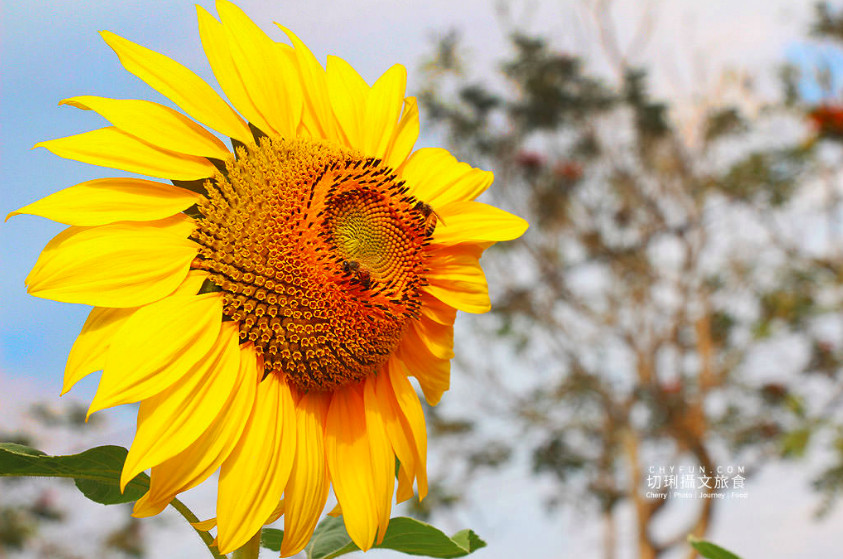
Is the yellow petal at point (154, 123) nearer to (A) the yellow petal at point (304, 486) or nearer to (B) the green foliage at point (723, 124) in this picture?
(A) the yellow petal at point (304, 486)

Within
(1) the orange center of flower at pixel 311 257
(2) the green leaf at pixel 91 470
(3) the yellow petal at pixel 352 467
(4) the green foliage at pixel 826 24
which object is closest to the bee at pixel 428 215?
(1) the orange center of flower at pixel 311 257

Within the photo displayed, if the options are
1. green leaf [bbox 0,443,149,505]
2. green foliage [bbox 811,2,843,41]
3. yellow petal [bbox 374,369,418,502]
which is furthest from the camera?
green foliage [bbox 811,2,843,41]

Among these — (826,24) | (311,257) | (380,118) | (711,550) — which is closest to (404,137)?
(380,118)


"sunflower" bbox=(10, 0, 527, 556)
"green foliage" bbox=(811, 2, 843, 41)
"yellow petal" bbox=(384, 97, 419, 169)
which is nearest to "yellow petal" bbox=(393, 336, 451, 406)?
"sunflower" bbox=(10, 0, 527, 556)

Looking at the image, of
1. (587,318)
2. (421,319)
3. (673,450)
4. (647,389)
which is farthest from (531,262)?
(421,319)

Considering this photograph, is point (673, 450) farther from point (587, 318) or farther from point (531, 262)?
point (531, 262)

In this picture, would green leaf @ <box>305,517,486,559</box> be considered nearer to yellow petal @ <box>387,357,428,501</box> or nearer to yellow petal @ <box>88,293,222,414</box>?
yellow petal @ <box>387,357,428,501</box>
